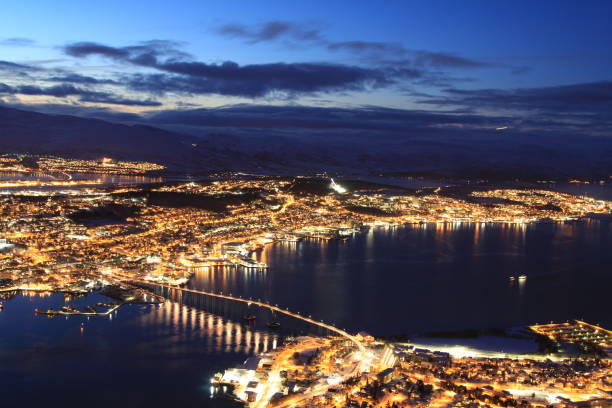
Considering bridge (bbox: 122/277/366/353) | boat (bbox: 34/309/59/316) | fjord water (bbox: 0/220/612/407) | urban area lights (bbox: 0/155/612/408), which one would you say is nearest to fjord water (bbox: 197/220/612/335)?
fjord water (bbox: 0/220/612/407)

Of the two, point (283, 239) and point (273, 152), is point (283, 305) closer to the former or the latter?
point (283, 239)

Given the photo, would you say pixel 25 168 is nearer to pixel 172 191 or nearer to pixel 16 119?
pixel 172 191

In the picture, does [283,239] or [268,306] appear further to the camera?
[283,239]

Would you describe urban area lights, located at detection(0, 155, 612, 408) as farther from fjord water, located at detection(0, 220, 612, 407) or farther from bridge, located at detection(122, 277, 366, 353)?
fjord water, located at detection(0, 220, 612, 407)

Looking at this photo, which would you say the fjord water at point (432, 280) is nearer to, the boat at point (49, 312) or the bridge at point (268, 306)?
the bridge at point (268, 306)

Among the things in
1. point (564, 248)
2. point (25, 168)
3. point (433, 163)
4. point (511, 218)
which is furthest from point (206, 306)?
point (433, 163)

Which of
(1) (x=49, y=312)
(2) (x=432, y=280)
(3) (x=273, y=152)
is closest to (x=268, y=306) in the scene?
(1) (x=49, y=312)
